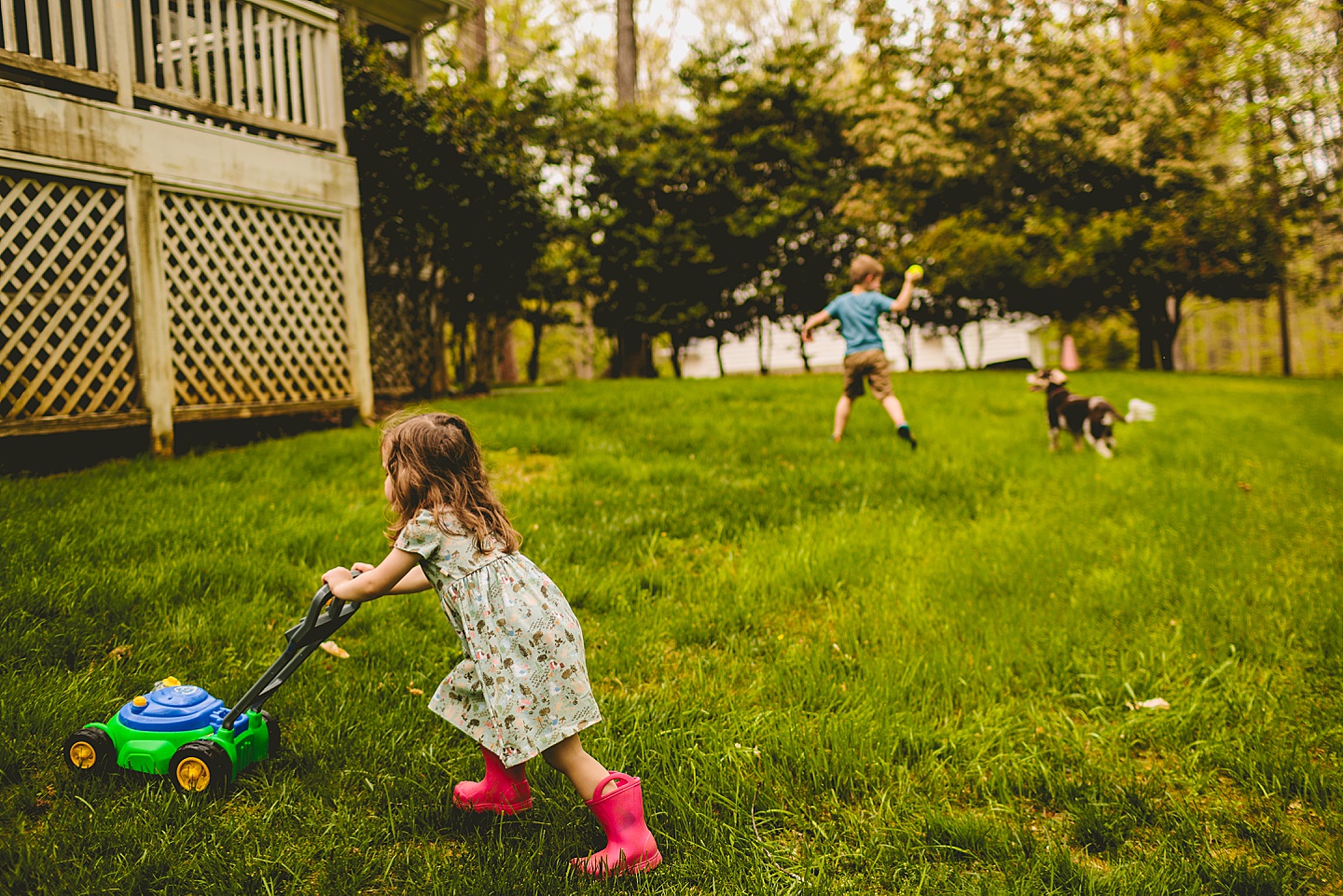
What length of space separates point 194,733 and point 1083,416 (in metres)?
7.30

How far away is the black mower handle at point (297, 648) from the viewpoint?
239 centimetres

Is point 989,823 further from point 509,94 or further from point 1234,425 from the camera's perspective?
point 509,94

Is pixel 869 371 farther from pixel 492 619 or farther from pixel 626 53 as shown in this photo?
pixel 626 53

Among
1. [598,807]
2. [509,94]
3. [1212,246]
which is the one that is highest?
[509,94]

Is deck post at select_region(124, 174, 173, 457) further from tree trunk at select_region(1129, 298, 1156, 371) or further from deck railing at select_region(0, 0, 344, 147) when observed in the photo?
tree trunk at select_region(1129, 298, 1156, 371)

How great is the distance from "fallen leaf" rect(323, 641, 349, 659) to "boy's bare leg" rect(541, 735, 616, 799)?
1.53 meters

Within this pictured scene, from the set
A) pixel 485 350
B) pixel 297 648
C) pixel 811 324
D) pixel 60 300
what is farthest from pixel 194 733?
pixel 485 350

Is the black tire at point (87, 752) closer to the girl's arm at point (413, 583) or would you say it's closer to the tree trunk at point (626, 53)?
the girl's arm at point (413, 583)

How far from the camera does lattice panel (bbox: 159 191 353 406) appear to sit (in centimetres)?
702

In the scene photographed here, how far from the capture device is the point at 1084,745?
291 cm

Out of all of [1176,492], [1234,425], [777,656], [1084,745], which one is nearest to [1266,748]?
[1084,745]

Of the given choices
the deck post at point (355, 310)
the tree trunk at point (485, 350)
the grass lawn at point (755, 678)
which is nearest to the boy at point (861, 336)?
the grass lawn at point (755, 678)

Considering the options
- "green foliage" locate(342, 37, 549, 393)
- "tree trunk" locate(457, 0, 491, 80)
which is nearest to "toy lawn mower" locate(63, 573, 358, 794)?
"green foliage" locate(342, 37, 549, 393)

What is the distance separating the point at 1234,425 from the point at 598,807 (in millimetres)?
10234
